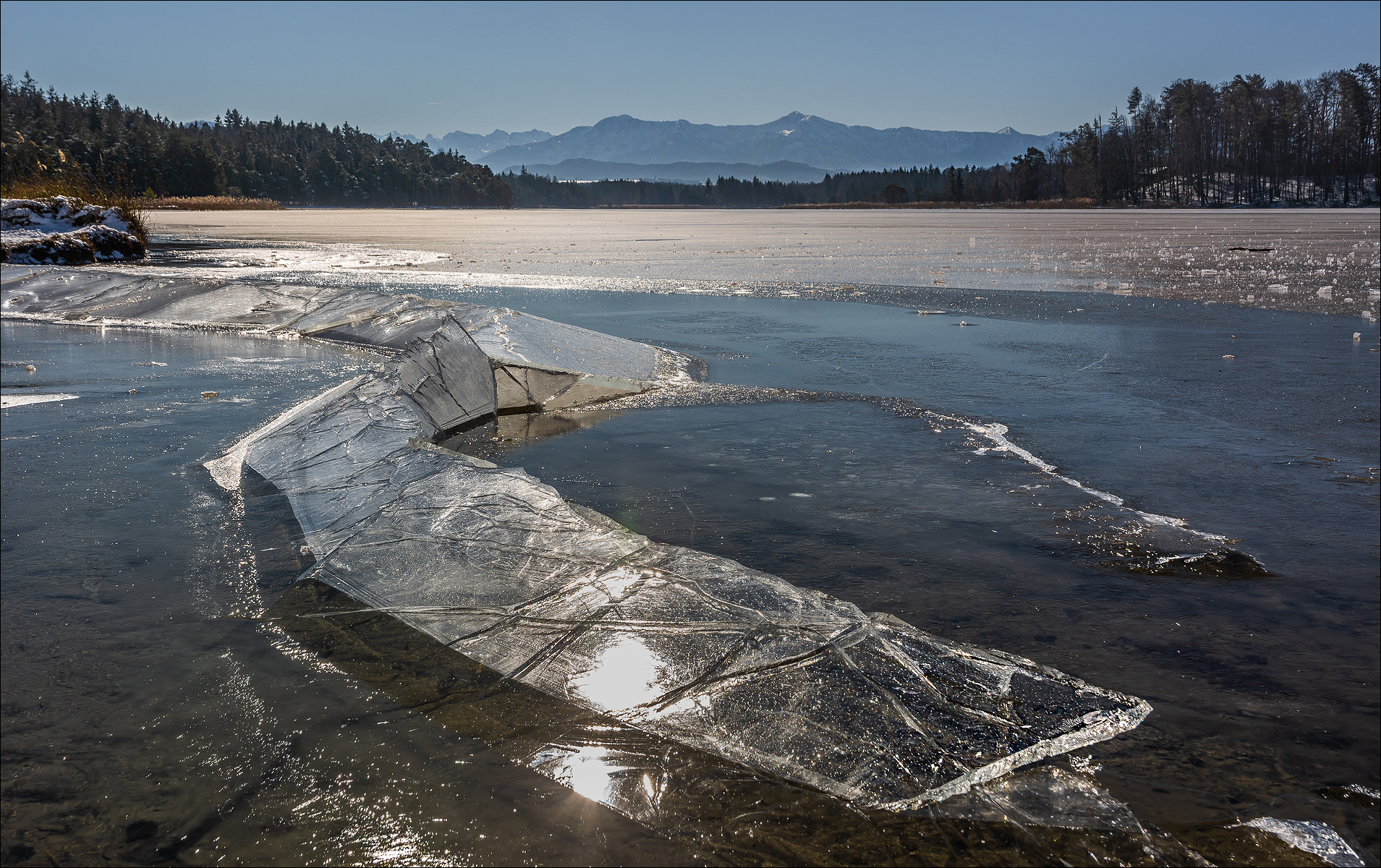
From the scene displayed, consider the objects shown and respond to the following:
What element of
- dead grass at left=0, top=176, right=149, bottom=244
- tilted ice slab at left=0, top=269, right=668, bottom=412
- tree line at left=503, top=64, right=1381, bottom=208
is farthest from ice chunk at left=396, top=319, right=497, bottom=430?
tree line at left=503, top=64, right=1381, bottom=208

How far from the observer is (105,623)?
256 centimetres

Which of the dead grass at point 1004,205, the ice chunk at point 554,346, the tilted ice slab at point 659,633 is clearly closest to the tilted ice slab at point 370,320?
the ice chunk at point 554,346

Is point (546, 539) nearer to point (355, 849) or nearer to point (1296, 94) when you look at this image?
point (355, 849)

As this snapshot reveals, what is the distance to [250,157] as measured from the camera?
13275cm

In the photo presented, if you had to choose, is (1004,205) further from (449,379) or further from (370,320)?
(449,379)

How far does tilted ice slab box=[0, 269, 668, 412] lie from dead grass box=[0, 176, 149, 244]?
6.28 meters

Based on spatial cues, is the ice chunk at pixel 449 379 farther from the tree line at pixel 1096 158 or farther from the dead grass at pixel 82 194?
the tree line at pixel 1096 158

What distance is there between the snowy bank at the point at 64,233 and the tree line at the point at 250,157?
45.1 m

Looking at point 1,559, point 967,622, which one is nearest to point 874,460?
point 967,622

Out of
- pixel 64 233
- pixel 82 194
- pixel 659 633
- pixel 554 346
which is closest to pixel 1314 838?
pixel 659 633

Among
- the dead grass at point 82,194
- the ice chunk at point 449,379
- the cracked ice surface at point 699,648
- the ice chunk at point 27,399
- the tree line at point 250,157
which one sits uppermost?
the tree line at point 250,157

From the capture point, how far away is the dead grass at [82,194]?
19.0m

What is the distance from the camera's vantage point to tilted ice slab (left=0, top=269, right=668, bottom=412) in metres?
6.00

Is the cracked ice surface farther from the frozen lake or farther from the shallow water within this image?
the frozen lake
